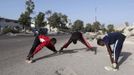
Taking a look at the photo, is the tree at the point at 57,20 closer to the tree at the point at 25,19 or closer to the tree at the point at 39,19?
the tree at the point at 39,19

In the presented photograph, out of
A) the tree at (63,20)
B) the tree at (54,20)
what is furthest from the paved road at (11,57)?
the tree at (63,20)

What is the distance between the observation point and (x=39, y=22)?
327ft

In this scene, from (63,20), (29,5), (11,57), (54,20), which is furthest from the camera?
(63,20)

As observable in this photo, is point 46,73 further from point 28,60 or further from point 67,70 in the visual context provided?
point 28,60

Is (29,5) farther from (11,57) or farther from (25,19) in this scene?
(11,57)

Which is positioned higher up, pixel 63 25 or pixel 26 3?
pixel 26 3

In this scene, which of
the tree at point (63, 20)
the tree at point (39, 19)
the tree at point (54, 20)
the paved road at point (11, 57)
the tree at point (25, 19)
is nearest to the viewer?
the paved road at point (11, 57)

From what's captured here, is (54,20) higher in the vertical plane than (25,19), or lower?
lower

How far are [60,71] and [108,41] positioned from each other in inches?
94.2

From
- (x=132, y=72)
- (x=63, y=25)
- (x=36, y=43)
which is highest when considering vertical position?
(x=36, y=43)

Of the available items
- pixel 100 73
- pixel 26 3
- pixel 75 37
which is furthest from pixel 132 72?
pixel 26 3

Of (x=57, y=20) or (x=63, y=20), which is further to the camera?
(x=63, y=20)

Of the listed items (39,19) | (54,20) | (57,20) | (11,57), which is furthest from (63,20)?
(11,57)

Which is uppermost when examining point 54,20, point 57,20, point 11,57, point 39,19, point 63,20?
point 11,57
